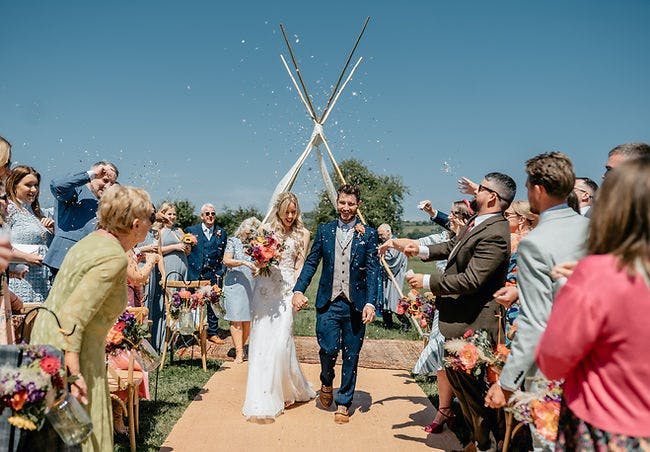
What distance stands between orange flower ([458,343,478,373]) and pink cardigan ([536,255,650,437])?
1.90 metres

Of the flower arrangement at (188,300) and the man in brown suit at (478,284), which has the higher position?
the man in brown suit at (478,284)

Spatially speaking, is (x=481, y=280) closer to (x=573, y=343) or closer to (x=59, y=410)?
(x=573, y=343)

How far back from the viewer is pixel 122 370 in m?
4.90

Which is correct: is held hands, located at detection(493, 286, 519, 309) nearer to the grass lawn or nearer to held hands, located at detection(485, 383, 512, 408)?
held hands, located at detection(485, 383, 512, 408)

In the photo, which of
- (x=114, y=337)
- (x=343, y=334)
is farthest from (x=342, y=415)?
(x=114, y=337)

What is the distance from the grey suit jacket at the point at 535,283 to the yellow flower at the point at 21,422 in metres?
2.39

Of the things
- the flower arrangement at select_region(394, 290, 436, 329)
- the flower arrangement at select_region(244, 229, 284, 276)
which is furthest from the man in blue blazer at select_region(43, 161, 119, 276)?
the flower arrangement at select_region(394, 290, 436, 329)

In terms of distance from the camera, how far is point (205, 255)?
360 inches

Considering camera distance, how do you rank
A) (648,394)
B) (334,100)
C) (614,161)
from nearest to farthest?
(648,394)
(614,161)
(334,100)

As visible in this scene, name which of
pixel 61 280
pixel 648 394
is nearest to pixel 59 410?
pixel 61 280

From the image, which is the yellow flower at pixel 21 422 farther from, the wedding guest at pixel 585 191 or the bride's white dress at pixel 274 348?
the wedding guest at pixel 585 191

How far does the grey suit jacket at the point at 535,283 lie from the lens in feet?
9.29

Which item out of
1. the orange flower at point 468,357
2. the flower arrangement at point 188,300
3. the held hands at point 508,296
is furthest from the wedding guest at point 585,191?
the flower arrangement at point 188,300

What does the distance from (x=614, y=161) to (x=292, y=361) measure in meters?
3.95
